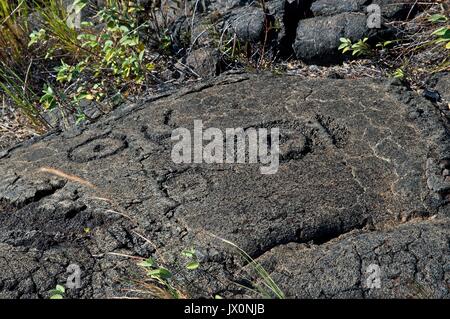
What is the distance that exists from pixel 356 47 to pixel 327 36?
23 centimetres

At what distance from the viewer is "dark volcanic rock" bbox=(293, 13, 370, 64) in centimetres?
446

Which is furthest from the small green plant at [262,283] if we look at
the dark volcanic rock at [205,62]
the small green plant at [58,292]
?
the dark volcanic rock at [205,62]

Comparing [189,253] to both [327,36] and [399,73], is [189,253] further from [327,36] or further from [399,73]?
[327,36]

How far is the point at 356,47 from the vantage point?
4.32 meters

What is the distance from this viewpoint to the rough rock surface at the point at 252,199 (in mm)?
2707

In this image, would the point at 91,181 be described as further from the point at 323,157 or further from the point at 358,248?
the point at 358,248

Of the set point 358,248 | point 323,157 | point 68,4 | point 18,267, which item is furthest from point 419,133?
point 68,4

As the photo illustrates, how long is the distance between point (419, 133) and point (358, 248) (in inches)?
32.2

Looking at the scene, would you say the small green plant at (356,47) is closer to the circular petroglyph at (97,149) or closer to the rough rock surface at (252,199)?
the rough rock surface at (252,199)

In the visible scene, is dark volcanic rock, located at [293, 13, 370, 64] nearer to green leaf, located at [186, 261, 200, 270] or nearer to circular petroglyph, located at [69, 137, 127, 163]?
circular petroglyph, located at [69, 137, 127, 163]
